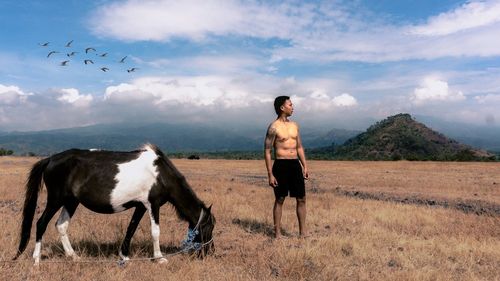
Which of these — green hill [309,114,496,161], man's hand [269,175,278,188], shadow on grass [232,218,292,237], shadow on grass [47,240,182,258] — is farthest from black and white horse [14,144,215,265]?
green hill [309,114,496,161]

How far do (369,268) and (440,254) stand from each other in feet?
6.19

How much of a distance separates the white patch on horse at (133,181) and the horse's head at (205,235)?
1047 millimetres

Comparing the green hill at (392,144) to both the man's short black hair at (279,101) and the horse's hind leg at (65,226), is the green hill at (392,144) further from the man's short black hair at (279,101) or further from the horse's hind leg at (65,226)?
the horse's hind leg at (65,226)

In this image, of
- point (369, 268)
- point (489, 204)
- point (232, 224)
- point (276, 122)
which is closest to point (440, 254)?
point (369, 268)

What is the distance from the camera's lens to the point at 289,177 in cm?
909

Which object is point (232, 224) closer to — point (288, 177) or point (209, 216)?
point (288, 177)

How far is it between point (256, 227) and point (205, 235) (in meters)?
3.23

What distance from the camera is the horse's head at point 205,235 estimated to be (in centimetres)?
735

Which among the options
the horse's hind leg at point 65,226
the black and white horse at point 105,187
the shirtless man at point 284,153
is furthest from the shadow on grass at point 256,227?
the horse's hind leg at point 65,226

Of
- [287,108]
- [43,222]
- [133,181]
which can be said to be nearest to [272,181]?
[287,108]

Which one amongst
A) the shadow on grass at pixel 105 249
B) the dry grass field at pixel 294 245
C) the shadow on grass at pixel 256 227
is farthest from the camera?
the shadow on grass at pixel 256 227

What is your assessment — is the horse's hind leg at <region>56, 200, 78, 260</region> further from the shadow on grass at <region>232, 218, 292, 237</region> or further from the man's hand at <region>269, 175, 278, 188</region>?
the shadow on grass at <region>232, 218, 292, 237</region>

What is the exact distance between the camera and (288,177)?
29.8ft

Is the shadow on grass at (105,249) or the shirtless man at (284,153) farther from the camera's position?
the shirtless man at (284,153)
